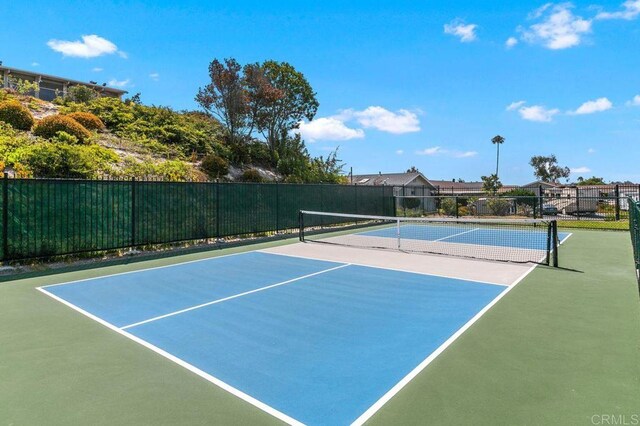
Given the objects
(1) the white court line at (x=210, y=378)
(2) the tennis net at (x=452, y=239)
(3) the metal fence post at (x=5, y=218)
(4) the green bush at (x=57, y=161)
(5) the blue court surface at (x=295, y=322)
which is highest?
(4) the green bush at (x=57, y=161)

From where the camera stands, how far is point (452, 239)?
16.0 meters

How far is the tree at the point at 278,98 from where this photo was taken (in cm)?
2773

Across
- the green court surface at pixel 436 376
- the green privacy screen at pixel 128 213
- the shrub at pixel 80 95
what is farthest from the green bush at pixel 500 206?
the shrub at pixel 80 95

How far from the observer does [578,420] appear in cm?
331

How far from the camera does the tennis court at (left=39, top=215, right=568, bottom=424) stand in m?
3.99

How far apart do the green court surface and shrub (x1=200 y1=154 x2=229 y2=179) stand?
54.8ft

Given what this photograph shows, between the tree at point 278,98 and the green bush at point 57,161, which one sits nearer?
the green bush at point 57,161

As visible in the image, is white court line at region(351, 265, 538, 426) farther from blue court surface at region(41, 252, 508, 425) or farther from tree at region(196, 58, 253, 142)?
tree at region(196, 58, 253, 142)

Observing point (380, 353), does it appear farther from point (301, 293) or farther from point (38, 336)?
point (38, 336)

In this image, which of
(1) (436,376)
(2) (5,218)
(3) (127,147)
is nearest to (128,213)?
(2) (5,218)

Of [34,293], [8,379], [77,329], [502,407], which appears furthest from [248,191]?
[502,407]

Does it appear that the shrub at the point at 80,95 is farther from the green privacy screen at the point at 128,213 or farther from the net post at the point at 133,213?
the net post at the point at 133,213

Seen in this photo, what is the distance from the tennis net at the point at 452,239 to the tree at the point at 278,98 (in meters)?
11.6

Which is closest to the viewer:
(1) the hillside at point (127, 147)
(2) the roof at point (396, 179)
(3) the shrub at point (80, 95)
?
(1) the hillside at point (127, 147)
